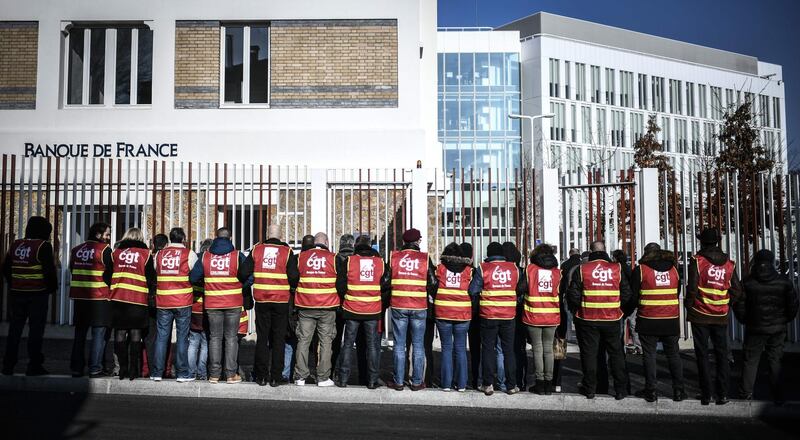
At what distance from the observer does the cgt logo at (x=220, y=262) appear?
352 inches

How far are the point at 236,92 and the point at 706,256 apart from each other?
40.1 ft

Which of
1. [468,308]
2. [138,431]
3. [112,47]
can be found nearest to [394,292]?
[468,308]

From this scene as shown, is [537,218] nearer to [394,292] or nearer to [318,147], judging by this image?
[394,292]

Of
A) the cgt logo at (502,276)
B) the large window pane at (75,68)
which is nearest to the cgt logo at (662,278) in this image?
the cgt logo at (502,276)

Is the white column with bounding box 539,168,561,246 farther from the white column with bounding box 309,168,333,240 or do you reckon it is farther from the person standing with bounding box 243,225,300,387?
the person standing with bounding box 243,225,300,387

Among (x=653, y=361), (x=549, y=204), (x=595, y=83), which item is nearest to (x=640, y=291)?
(x=653, y=361)

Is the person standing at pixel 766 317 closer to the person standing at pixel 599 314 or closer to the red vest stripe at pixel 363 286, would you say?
the person standing at pixel 599 314

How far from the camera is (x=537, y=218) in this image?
13.0 meters

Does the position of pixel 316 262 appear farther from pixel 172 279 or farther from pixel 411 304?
pixel 172 279

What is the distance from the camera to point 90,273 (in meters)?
9.24

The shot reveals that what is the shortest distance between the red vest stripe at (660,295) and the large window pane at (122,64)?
45.6 ft

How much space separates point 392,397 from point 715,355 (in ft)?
12.5

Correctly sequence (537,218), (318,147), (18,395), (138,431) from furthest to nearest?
(318,147), (537,218), (18,395), (138,431)

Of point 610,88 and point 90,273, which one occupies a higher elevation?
point 610,88
